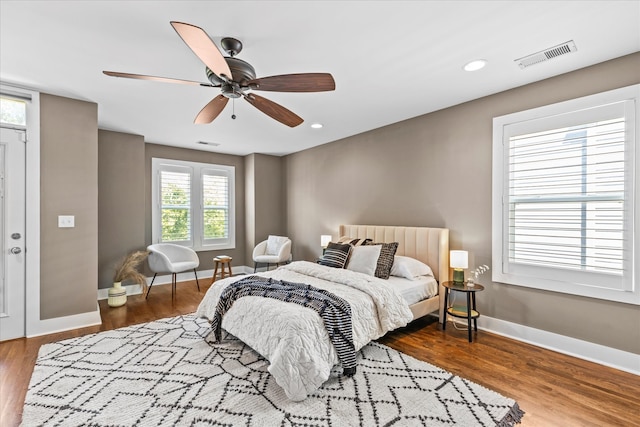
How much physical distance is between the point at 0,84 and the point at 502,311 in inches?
231

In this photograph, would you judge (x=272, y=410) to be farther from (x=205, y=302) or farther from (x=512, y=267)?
(x=512, y=267)

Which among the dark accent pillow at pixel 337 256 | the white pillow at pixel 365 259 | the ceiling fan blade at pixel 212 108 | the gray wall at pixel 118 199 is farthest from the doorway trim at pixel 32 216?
the white pillow at pixel 365 259

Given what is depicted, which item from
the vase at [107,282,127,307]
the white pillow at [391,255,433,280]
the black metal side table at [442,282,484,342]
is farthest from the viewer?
the vase at [107,282,127,307]

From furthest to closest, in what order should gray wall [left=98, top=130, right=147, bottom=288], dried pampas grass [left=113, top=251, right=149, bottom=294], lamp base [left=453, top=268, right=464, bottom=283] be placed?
gray wall [left=98, top=130, right=147, bottom=288]
dried pampas grass [left=113, top=251, right=149, bottom=294]
lamp base [left=453, top=268, right=464, bottom=283]

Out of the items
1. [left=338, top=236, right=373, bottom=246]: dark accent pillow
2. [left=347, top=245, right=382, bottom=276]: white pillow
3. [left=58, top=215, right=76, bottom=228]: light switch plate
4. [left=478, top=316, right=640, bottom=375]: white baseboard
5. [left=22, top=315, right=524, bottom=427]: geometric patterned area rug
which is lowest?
[left=22, top=315, right=524, bottom=427]: geometric patterned area rug

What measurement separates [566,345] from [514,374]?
823 mm

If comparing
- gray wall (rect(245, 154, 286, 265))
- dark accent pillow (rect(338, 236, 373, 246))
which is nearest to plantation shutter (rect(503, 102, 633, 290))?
dark accent pillow (rect(338, 236, 373, 246))

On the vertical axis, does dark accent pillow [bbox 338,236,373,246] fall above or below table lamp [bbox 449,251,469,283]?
above

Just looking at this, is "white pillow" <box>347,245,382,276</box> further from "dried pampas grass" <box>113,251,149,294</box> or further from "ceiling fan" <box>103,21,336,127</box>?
"dried pampas grass" <box>113,251,149,294</box>

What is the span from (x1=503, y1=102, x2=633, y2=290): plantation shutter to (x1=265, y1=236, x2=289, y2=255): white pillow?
3835 mm

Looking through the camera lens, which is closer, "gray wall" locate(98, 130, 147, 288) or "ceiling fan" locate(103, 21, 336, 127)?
"ceiling fan" locate(103, 21, 336, 127)

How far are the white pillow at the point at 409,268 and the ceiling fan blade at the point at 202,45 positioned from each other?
9.01 feet

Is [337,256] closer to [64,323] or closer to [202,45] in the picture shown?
[202,45]

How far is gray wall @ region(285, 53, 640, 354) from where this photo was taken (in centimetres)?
265
